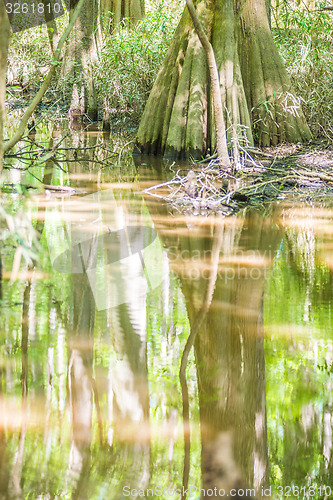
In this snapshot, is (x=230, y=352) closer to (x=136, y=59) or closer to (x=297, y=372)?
(x=297, y=372)

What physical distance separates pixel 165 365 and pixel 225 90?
20.2 feet

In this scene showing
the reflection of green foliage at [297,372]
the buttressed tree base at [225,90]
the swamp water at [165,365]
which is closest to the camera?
the swamp water at [165,365]

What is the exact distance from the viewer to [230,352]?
254 cm

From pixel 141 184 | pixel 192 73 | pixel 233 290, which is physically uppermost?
pixel 192 73

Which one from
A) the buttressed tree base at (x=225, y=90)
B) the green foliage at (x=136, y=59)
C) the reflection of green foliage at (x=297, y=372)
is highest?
the green foliage at (x=136, y=59)

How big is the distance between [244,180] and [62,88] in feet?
34.8

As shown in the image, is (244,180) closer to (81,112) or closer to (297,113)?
(297,113)

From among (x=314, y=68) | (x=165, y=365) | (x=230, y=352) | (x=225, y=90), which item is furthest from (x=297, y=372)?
(x=314, y=68)

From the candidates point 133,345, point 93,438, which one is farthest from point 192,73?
point 93,438

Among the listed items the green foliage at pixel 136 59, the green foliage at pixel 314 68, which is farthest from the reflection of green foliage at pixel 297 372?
the green foliage at pixel 136 59

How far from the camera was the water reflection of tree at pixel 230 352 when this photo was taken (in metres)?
1.85

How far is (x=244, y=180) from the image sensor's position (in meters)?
6.50

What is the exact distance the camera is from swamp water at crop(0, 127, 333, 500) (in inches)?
70.6

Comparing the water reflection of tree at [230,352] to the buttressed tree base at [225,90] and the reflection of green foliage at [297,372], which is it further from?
the buttressed tree base at [225,90]
